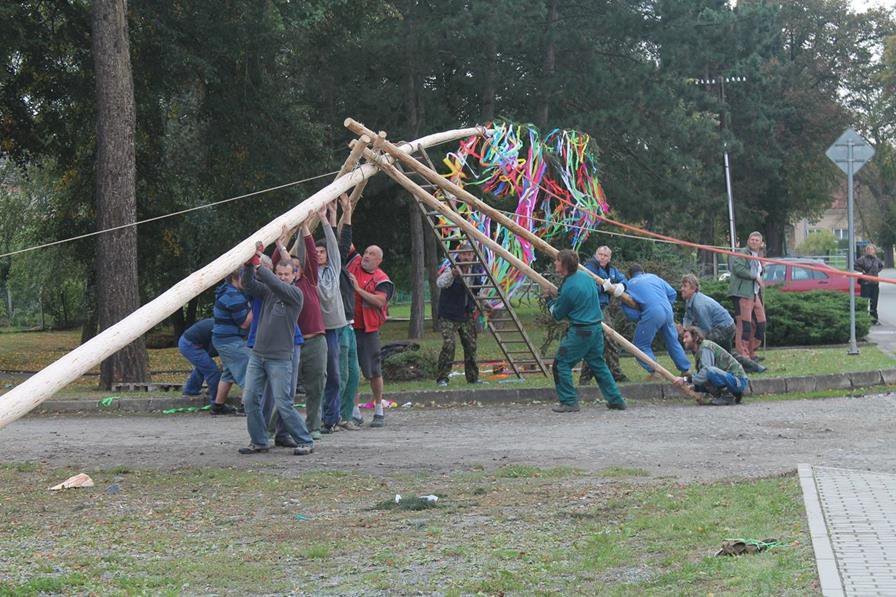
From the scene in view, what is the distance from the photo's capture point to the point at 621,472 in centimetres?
1045

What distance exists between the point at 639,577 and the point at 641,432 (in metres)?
6.73

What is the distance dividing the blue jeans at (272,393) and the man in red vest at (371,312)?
2392 mm

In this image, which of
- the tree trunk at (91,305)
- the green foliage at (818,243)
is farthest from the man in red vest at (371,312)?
the green foliage at (818,243)

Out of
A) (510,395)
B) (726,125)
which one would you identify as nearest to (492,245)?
(510,395)

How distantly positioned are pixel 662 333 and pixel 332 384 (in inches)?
217

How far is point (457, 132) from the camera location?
1834cm

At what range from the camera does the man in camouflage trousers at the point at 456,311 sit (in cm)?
1770

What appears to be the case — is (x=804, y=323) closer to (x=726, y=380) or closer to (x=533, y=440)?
(x=726, y=380)

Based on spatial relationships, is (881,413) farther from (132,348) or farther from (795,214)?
(795,214)

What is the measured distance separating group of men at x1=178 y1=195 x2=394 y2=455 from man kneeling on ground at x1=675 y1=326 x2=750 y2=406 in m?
4.04

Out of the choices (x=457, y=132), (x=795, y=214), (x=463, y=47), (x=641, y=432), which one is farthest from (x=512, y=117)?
(x=795, y=214)

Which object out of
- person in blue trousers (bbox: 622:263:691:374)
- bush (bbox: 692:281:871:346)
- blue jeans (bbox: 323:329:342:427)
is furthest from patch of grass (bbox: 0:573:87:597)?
bush (bbox: 692:281:871:346)

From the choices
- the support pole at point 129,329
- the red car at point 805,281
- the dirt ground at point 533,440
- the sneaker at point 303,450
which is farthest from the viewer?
the red car at point 805,281

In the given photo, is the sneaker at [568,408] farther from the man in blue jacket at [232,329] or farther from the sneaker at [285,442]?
the sneaker at [285,442]
